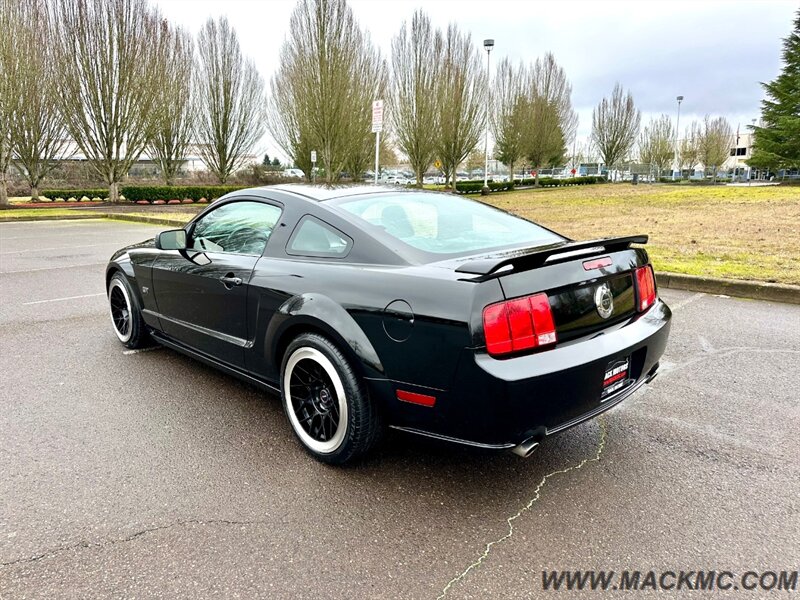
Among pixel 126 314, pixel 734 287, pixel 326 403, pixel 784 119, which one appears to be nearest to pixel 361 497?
pixel 326 403

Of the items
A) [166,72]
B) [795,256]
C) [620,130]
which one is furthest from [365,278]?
[620,130]

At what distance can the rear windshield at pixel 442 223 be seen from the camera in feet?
9.70

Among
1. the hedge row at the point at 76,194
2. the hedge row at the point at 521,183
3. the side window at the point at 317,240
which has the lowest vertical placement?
the side window at the point at 317,240

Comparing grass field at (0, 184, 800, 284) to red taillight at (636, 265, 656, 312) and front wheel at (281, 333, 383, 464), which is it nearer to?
red taillight at (636, 265, 656, 312)

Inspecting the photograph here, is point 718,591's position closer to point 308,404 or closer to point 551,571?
→ point 551,571

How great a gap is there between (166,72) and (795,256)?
1069 inches

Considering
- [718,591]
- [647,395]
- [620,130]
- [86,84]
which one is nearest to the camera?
[718,591]

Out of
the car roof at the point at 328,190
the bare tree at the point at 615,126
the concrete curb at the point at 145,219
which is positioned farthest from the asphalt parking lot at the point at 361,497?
the bare tree at the point at 615,126

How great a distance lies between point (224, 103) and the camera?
109 ft

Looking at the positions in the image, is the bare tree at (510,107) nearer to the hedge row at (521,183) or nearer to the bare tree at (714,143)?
the hedge row at (521,183)

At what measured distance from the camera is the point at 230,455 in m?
2.94

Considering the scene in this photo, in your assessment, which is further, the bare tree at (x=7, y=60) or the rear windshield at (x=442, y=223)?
the bare tree at (x=7, y=60)

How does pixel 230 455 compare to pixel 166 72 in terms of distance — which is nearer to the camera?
pixel 230 455

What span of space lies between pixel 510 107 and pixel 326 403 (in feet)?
144
